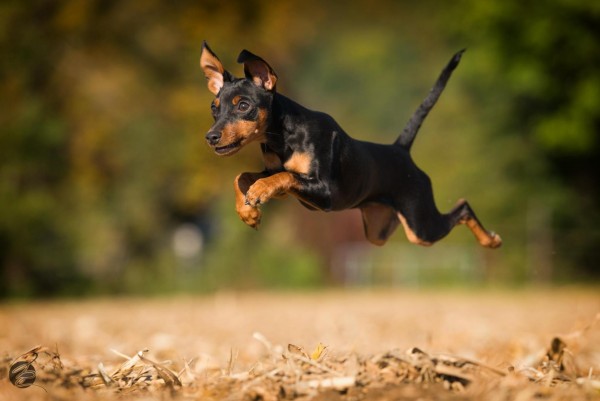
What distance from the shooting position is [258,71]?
611 centimetres

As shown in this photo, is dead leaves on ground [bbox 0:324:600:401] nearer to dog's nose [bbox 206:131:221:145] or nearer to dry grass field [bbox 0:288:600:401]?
dry grass field [bbox 0:288:600:401]

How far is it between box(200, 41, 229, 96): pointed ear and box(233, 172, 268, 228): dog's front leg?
26.9 inches

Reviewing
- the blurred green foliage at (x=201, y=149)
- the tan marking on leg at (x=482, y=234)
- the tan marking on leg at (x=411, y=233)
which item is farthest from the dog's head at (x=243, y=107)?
the blurred green foliage at (x=201, y=149)

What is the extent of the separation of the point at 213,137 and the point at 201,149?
23172mm

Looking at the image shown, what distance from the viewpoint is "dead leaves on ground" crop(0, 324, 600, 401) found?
5105mm

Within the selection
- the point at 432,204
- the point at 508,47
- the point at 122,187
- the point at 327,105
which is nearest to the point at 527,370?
the point at 432,204

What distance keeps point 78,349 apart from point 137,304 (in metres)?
10.7

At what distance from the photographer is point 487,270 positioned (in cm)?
2786

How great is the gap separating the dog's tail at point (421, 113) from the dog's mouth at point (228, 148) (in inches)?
78.9

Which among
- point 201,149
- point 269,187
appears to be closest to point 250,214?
point 269,187

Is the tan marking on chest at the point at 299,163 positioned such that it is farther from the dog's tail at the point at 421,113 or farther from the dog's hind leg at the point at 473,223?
the dog's hind leg at the point at 473,223

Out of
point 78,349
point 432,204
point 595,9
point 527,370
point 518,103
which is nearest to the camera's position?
point 527,370

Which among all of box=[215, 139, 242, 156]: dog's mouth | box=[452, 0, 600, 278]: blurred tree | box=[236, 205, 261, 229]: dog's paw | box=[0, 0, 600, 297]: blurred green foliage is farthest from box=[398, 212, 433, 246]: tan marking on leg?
box=[452, 0, 600, 278]: blurred tree

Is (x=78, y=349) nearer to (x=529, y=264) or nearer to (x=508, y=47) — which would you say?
(x=529, y=264)
